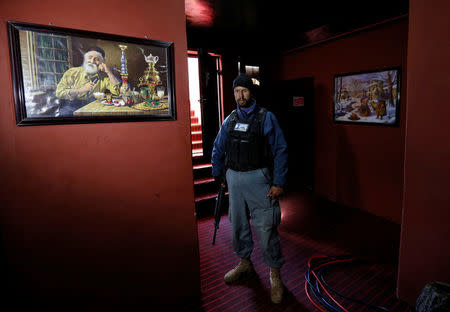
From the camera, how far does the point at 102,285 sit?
188 centimetres

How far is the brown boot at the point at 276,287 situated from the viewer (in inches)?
88.8

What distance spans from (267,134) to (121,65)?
4.22 feet

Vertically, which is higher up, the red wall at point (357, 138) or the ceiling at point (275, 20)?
the ceiling at point (275, 20)

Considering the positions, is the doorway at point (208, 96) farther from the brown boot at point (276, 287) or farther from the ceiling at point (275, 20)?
the brown boot at point (276, 287)

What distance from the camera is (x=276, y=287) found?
7.59 feet

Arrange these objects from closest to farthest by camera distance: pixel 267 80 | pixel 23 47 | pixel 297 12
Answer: pixel 23 47, pixel 297 12, pixel 267 80

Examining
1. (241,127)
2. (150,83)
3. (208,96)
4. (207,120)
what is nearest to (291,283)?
(241,127)

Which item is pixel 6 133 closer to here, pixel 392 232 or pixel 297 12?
pixel 297 12

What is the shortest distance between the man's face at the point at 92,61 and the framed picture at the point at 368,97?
11.9 ft

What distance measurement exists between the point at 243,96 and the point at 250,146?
467 mm

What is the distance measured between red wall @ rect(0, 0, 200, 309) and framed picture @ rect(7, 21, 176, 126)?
0.17 feet

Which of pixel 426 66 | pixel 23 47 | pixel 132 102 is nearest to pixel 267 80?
pixel 426 66

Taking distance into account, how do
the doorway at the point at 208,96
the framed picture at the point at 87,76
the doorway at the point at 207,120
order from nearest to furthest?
the framed picture at the point at 87,76 → the doorway at the point at 207,120 → the doorway at the point at 208,96

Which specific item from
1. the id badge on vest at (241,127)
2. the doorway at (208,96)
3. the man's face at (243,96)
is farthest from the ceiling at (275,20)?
the id badge on vest at (241,127)
